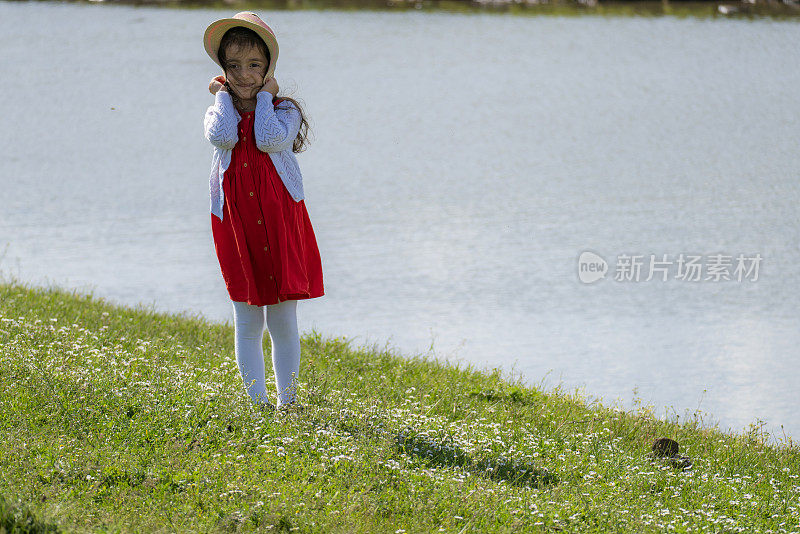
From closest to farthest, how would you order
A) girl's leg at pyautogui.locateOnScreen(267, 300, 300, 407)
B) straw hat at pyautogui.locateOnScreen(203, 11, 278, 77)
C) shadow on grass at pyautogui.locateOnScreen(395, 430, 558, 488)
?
shadow on grass at pyautogui.locateOnScreen(395, 430, 558, 488) → straw hat at pyautogui.locateOnScreen(203, 11, 278, 77) → girl's leg at pyautogui.locateOnScreen(267, 300, 300, 407)

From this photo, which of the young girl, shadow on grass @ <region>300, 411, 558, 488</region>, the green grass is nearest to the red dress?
the young girl

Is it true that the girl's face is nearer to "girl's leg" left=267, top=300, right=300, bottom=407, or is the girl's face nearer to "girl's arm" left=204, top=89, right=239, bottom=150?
"girl's arm" left=204, top=89, right=239, bottom=150

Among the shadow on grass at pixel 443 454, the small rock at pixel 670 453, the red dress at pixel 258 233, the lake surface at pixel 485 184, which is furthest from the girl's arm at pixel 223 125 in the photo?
the lake surface at pixel 485 184

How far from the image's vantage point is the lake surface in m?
8.76

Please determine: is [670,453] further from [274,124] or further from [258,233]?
[274,124]

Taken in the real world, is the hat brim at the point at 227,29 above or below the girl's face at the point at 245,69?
above

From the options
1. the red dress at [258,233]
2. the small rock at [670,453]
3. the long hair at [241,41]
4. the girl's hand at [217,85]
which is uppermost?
the long hair at [241,41]

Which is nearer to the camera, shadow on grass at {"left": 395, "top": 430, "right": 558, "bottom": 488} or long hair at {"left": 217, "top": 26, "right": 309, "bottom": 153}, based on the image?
shadow on grass at {"left": 395, "top": 430, "right": 558, "bottom": 488}

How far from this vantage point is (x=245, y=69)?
5508 mm

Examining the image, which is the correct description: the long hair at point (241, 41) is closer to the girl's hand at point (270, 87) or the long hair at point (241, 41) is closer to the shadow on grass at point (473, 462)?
the girl's hand at point (270, 87)

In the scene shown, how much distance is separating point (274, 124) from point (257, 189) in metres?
0.37

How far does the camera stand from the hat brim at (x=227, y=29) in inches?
211

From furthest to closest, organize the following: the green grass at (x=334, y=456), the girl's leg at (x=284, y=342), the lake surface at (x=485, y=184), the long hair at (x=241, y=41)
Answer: the lake surface at (x=485, y=184)
the girl's leg at (x=284, y=342)
the long hair at (x=241, y=41)
the green grass at (x=334, y=456)

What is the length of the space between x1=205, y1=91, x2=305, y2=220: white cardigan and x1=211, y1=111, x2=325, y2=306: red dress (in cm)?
4
